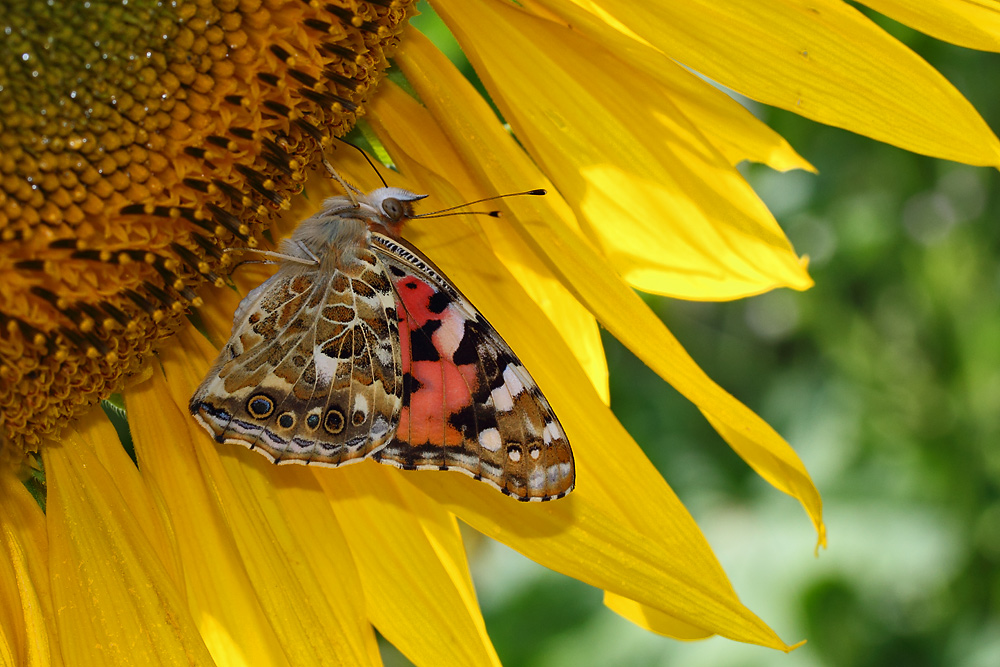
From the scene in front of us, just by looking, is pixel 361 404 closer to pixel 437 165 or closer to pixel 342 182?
pixel 342 182

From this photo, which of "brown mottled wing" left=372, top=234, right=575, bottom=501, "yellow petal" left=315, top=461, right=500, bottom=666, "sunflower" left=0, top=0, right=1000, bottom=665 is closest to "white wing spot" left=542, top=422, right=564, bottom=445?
"brown mottled wing" left=372, top=234, right=575, bottom=501

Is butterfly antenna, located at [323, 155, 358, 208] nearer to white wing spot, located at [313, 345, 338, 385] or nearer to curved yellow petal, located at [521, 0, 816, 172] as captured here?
white wing spot, located at [313, 345, 338, 385]

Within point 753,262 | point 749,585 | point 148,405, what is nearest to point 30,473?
point 148,405

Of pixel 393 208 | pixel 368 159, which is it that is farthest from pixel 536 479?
pixel 368 159

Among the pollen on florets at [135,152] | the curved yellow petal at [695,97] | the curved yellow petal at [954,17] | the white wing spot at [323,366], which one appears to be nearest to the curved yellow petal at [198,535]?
the pollen on florets at [135,152]

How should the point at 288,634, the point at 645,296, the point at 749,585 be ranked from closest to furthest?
the point at 288,634 → the point at 645,296 → the point at 749,585

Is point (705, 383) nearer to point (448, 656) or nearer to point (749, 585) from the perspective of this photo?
point (448, 656)

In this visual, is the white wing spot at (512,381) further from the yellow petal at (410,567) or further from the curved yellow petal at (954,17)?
the curved yellow petal at (954,17)
